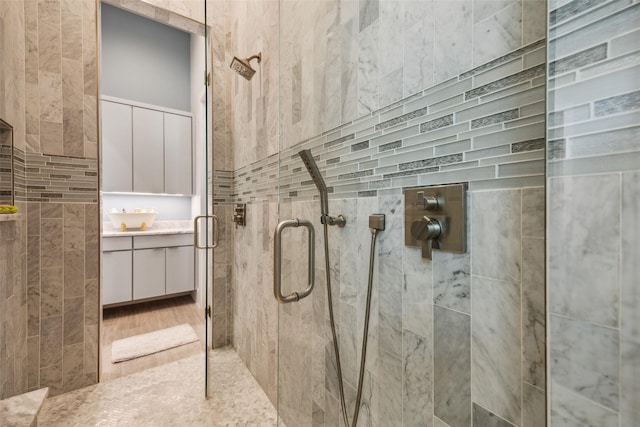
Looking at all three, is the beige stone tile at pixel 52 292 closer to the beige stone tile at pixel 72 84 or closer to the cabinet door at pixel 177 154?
the beige stone tile at pixel 72 84

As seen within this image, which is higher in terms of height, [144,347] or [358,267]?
[358,267]

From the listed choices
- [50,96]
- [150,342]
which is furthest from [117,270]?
[50,96]

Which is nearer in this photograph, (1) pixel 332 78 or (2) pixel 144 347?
(1) pixel 332 78

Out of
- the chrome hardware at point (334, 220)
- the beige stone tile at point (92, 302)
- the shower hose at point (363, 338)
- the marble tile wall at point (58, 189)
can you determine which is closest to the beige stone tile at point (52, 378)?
the marble tile wall at point (58, 189)

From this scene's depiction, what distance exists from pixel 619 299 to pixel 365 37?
0.83 m

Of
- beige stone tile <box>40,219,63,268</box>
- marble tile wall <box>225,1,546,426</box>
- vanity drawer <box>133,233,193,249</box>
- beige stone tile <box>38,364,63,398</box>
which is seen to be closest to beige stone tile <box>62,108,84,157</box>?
beige stone tile <box>40,219,63,268</box>

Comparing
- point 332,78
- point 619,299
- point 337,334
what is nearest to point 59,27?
point 332,78

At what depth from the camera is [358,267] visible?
869 mm

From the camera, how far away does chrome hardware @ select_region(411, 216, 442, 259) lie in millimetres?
658

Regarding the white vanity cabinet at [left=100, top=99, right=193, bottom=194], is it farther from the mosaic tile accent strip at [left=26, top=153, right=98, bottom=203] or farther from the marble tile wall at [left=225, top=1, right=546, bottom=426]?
the marble tile wall at [left=225, top=1, right=546, bottom=426]

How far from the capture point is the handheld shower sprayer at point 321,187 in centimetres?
94

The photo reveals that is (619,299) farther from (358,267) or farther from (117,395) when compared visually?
(117,395)

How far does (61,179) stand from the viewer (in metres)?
1.70

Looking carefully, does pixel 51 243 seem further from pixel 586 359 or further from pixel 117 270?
pixel 586 359
